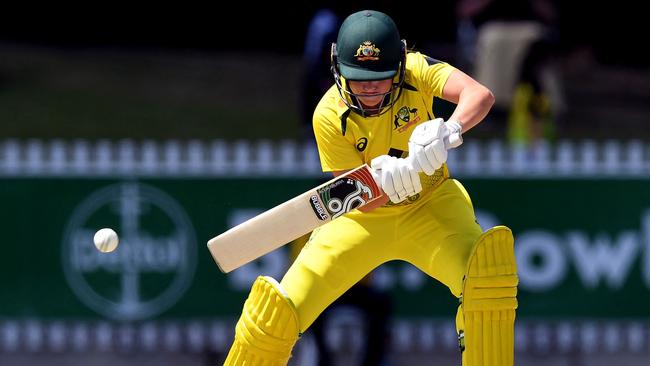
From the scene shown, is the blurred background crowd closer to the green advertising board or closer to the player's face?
the green advertising board

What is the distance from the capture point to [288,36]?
12.0 metres

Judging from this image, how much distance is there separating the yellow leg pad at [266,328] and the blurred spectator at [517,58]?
13.5ft

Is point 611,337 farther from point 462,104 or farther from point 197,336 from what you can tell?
point 462,104

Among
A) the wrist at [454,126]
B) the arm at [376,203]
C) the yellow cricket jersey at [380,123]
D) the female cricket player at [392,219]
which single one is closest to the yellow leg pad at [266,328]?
the female cricket player at [392,219]

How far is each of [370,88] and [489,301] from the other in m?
0.85

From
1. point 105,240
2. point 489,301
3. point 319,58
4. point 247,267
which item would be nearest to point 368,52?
point 489,301

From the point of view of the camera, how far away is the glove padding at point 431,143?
4.93 metres

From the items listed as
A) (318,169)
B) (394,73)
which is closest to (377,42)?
(394,73)

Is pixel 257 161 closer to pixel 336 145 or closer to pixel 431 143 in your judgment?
pixel 336 145

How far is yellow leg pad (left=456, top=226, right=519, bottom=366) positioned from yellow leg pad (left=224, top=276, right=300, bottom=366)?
616 mm

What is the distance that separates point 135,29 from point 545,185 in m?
5.19

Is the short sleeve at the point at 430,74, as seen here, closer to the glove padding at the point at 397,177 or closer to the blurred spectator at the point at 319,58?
the glove padding at the point at 397,177

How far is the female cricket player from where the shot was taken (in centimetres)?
513

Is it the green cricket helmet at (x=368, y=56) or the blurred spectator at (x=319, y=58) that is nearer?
the green cricket helmet at (x=368, y=56)
